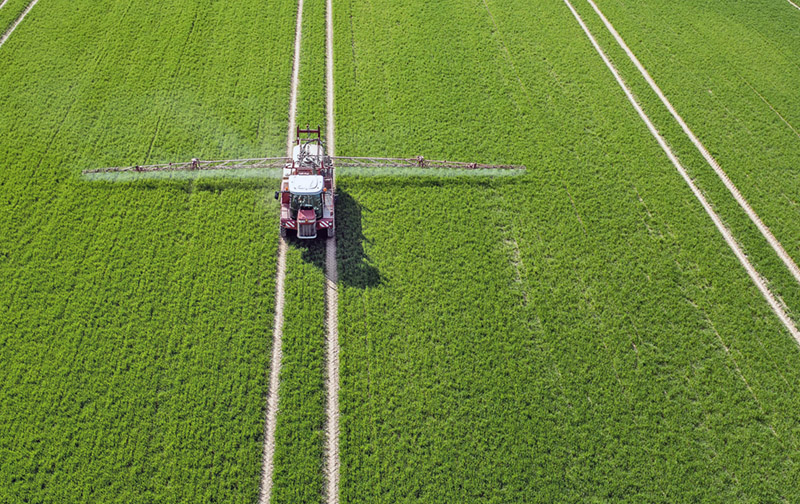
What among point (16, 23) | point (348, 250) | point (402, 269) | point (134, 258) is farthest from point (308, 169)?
point (16, 23)

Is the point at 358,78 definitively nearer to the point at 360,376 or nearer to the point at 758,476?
the point at 360,376

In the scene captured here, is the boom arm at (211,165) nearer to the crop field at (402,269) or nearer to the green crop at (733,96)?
the crop field at (402,269)

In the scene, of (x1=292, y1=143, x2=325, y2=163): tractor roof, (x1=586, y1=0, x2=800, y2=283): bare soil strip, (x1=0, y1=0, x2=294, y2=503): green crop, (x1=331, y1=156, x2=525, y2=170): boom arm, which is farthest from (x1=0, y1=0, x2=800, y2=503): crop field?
(x1=292, y1=143, x2=325, y2=163): tractor roof

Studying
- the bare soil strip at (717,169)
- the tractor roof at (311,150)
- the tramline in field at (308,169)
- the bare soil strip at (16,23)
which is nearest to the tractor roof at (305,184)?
the tramline in field at (308,169)

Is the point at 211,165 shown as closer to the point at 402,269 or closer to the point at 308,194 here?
the point at 308,194

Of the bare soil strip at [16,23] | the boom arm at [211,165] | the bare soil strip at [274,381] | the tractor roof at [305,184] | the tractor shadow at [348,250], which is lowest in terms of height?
the bare soil strip at [274,381]
